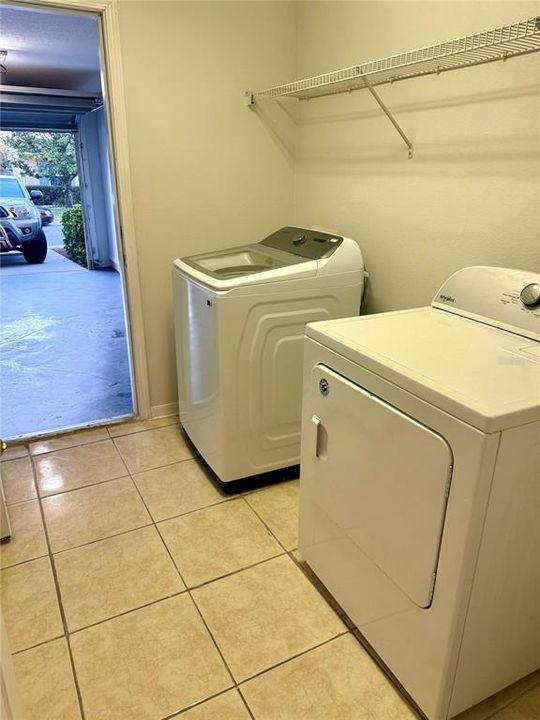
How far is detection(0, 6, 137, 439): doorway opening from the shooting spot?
2998 mm

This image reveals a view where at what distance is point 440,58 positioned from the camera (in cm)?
155

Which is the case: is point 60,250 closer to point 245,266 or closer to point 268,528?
point 245,266

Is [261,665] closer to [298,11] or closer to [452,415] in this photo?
[452,415]

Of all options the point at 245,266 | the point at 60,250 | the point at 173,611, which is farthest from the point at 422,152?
the point at 60,250

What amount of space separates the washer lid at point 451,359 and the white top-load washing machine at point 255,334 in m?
0.51

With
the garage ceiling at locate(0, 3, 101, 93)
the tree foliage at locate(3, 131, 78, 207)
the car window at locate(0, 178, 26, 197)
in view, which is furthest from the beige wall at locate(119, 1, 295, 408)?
the car window at locate(0, 178, 26, 197)

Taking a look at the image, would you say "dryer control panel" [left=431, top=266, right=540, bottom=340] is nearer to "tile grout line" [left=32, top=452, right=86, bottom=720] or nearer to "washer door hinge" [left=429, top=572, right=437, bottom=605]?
"washer door hinge" [left=429, top=572, right=437, bottom=605]

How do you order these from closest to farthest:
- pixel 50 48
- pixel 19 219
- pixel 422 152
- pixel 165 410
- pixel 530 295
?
pixel 530 295, pixel 422 152, pixel 165 410, pixel 50 48, pixel 19 219

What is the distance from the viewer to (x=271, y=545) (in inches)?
72.3

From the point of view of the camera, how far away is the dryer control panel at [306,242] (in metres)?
2.07

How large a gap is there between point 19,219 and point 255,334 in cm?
707

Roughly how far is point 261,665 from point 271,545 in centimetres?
48

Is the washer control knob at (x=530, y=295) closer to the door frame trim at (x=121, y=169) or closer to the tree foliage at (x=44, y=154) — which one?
the door frame trim at (x=121, y=169)

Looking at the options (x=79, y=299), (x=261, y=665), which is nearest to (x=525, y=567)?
(x=261, y=665)
